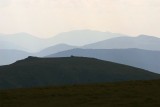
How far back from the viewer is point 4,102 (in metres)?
32.3

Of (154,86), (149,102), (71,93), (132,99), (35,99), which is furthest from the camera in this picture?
(154,86)

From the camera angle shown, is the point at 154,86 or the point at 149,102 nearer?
the point at 149,102

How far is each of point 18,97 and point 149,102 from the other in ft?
43.6

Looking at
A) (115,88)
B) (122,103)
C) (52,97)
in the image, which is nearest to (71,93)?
(52,97)

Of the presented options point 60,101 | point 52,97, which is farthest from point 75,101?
point 52,97

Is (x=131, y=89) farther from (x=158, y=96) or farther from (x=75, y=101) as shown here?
(x=75, y=101)

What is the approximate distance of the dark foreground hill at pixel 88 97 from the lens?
29.8 m

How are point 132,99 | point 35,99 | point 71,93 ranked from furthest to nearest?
point 71,93
point 35,99
point 132,99

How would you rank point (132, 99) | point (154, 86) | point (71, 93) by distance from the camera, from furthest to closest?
point (154, 86), point (71, 93), point (132, 99)

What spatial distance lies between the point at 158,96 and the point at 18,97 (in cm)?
1369

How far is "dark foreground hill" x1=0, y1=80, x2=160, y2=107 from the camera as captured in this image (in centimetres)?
2981

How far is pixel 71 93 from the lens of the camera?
36125 mm

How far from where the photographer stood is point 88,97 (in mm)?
33531

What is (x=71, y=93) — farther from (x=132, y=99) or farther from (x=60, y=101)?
(x=132, y=99)
